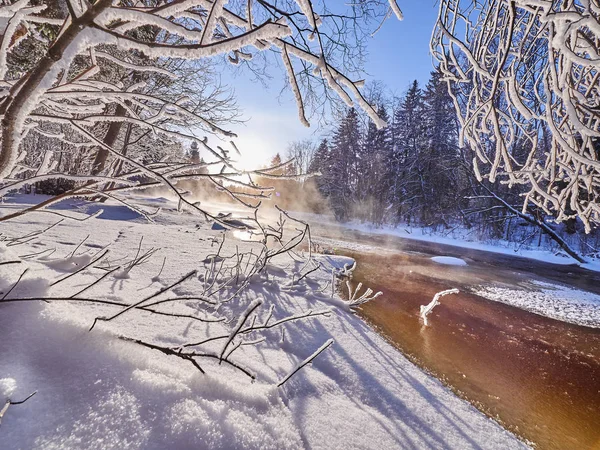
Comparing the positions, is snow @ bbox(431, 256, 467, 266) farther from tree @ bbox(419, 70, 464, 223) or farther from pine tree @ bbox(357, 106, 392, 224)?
tree @ bbox(419, 70, 464, 223)

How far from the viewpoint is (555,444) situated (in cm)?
246

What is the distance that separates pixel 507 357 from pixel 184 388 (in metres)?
4.42

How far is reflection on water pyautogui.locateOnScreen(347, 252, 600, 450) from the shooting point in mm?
2740

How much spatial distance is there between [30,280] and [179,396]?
71 centimetres

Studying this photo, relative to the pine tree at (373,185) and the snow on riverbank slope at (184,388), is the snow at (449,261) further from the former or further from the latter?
the pine tree at (373,185)

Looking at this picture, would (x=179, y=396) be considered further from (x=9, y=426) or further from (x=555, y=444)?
(x=555, y=444)

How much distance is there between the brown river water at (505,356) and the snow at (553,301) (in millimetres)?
392

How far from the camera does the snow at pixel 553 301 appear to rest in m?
5.87

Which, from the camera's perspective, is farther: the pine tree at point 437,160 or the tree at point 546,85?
the pine tree at point 437,160

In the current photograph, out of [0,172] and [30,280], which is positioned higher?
[0,172]

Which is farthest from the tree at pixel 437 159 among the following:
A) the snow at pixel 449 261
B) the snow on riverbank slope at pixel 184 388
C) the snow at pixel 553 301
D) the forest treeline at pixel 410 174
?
the snow on riverbank slope at pixel 184 388

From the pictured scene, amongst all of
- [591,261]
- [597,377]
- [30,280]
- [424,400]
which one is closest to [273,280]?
[424,400]

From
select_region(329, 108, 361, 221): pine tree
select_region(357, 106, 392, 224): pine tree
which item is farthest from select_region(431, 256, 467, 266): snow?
select_region(329, 108, 361, 221): pine tree

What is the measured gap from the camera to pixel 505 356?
12.7 ft
